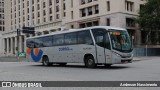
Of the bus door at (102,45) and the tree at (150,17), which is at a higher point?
the tree at (150,17)

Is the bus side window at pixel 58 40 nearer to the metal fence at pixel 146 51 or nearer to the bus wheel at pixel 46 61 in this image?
the bus wheel at pixel 46 61

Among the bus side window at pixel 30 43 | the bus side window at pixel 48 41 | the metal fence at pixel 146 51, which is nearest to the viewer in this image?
the bus side window at pixel 48 41

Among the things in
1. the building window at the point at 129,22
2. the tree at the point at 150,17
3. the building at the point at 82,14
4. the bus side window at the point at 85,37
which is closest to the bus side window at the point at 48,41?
the bus side window at the point at 85,37

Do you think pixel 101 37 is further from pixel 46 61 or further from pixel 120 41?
pixel 46 61

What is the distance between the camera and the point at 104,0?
56.1m

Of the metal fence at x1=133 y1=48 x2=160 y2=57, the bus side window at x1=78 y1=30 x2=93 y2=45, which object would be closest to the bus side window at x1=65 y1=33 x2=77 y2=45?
the bus side window at x1=78 y1=30 x2=93 y2=45

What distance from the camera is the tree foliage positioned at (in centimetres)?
4932

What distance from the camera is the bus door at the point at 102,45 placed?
20.0 meters

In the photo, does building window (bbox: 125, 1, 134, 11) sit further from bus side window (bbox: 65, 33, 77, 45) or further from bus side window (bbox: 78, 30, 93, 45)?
bus side window (bbox: 78, 30, 93, 45)

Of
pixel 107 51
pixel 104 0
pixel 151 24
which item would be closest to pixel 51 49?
pixel 107 51

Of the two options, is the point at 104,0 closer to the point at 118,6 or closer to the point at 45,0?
the point at 118,6

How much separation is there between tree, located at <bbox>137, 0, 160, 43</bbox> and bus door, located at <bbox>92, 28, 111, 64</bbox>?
101ft

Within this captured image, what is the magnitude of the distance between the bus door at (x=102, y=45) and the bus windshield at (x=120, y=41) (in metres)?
0.43

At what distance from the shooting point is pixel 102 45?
20281 mm
